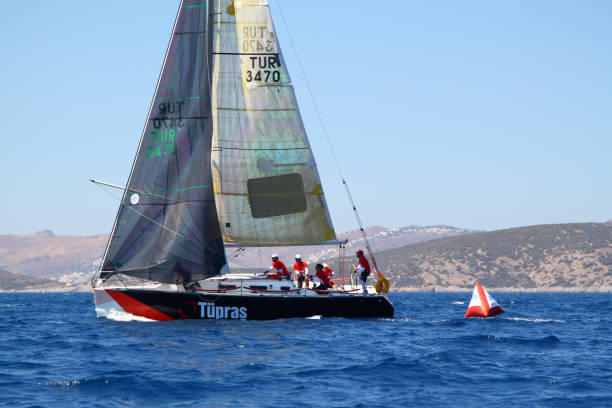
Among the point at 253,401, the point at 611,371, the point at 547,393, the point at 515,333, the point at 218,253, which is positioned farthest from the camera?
the point at 218,253

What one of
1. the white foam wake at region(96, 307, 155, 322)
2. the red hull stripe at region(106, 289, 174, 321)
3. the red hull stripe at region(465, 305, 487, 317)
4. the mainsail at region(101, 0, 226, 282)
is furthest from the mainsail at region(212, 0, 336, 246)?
the red hull stripe at region(465, 305, 487, 317)

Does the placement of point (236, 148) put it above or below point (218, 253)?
Result: above

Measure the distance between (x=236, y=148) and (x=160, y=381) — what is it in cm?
1452

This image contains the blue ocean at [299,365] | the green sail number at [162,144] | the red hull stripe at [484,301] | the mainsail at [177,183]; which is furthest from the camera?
the red hull stripe at [484,301]

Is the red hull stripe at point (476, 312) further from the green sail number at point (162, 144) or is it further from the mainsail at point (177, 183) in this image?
the green sail number at point (162, 144)

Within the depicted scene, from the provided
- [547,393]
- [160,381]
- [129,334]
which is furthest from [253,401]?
[129,334]

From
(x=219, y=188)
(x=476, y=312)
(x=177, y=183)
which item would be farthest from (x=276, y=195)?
(x=476, y=312)

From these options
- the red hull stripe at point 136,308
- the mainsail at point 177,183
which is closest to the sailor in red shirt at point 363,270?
the mainsail at point 177,183

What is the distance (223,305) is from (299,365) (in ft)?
32.2

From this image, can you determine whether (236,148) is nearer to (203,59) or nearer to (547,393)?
(203,59)

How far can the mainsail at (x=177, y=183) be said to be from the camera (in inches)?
1103

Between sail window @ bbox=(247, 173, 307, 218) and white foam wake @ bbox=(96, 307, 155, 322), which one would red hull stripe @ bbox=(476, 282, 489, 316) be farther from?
white foam wake @ bbox=(96, 307, 155, 322)

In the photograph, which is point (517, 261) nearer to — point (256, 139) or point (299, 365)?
point (256, 139)

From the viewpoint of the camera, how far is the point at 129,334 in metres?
24.3
